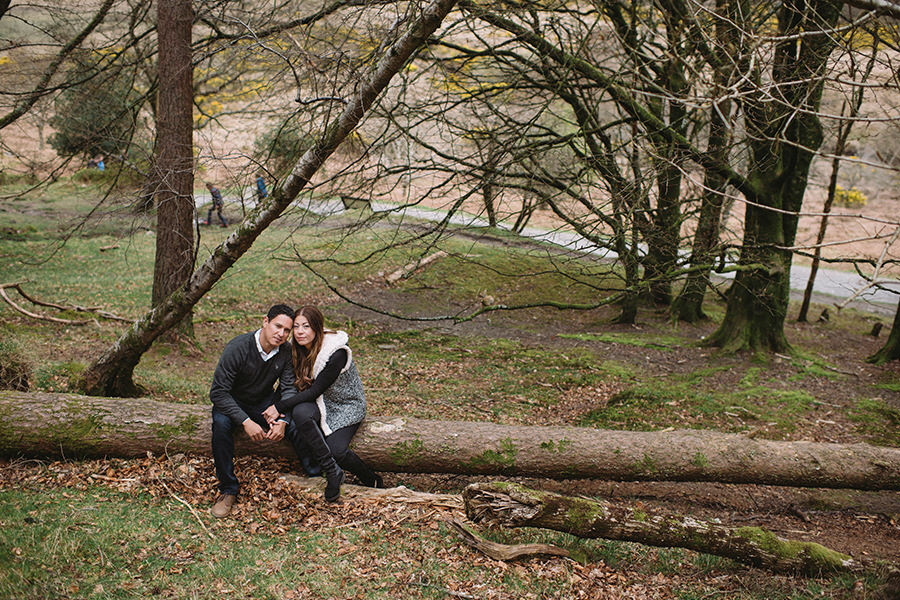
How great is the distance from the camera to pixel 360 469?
5.23 meters

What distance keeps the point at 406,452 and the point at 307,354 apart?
1.22 meters

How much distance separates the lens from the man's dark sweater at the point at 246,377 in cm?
489

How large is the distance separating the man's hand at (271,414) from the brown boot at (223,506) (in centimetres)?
63

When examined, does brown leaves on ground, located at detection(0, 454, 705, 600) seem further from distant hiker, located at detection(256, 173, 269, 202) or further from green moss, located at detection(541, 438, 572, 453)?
distant hiker, located at detection(256, 173, 269, 202)

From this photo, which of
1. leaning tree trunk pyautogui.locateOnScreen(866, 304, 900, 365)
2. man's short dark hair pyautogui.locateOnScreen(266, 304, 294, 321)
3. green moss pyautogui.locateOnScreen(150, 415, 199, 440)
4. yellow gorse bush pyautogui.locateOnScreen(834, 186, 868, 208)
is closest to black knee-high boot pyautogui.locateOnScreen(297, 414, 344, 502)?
man's short dark hair pyautogui.locateOnScreen(266, 304, 294, 321)

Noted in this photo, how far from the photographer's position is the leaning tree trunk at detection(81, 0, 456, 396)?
16.3 ft

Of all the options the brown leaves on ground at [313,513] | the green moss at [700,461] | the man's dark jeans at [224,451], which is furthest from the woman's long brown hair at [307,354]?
the green moss at [700,461]

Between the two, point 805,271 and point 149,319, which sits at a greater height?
point 805,271

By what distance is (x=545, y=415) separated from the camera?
28.1 feet

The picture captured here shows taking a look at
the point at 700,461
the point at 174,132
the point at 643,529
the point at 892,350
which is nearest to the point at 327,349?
the point at 643,529

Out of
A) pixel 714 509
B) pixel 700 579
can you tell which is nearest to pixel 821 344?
pixel 714 509

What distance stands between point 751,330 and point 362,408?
798 cm

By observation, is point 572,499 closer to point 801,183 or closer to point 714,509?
point 714,509

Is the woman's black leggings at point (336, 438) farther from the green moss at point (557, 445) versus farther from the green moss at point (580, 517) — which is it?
the green moss at point (580, 517)
